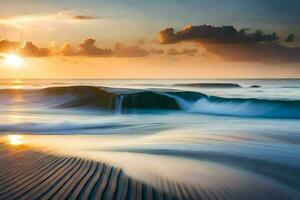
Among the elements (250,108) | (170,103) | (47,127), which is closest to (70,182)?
(47,127)

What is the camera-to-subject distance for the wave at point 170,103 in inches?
1088

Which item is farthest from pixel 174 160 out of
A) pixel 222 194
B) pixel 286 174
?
pixel 222 194

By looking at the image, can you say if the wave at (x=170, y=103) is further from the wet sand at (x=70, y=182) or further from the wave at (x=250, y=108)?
the wet sand at (x=70, y=182)

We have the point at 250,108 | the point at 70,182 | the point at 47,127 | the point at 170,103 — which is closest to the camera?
the point at 70,182

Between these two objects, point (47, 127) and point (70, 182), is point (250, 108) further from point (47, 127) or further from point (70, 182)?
point (70, 182)

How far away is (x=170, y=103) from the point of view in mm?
32656

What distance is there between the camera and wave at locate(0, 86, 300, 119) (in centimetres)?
2764

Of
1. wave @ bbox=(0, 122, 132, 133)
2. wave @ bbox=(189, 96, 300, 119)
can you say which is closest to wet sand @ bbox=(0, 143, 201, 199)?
wave @ bbox=(0, 122, 132, 133)

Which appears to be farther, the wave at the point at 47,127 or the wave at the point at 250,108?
the wave at the point at 250,108

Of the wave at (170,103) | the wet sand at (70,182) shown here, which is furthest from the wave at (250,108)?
the wet sand at (70,182)

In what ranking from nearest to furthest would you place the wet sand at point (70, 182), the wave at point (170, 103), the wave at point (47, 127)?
1. the wet sand at point (70, 182)
2. the wave at point (47, 127)
3. the wave at point (170, 103)

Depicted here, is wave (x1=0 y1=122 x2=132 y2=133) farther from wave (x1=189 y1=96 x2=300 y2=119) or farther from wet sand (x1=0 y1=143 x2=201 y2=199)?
wave (x1=189 y1=96 x2=300 y2=119)

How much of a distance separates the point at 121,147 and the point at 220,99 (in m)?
23.4

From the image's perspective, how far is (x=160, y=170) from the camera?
295 inches
